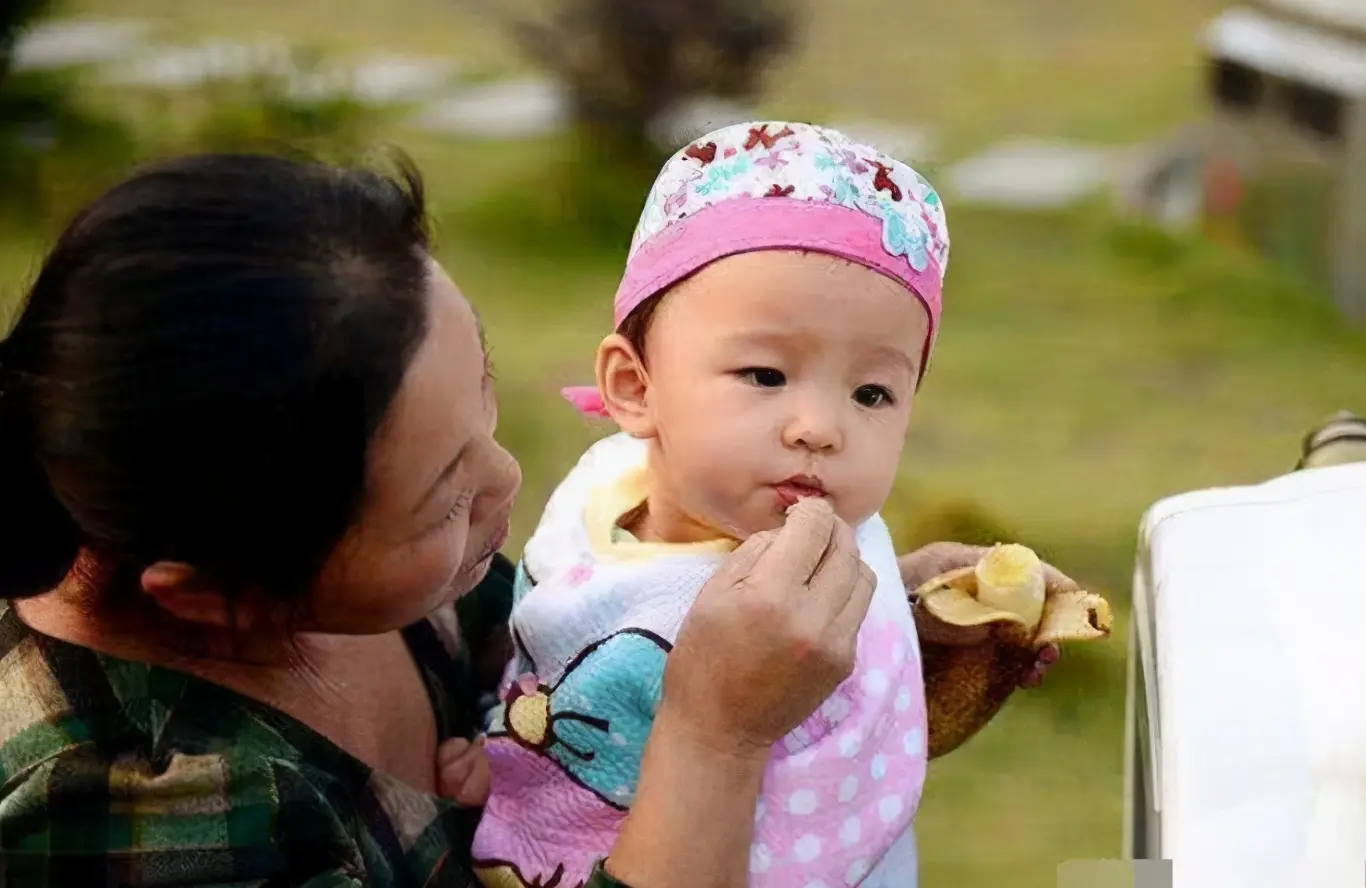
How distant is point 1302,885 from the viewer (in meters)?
1.18

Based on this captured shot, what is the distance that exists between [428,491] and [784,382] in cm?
38

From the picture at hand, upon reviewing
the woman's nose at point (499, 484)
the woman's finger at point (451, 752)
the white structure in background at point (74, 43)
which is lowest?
the woman's finger at point (451, 752)

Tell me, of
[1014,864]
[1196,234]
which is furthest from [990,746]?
[1196,234]

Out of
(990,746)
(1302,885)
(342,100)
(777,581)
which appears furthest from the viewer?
(342,100)

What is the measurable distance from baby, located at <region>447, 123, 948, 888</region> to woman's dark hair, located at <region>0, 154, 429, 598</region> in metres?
0.34

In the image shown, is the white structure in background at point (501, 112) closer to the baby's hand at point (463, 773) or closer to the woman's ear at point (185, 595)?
the baby's hand at point (463, 773)

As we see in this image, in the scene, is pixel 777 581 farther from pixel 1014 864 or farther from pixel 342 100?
pixel 342 100

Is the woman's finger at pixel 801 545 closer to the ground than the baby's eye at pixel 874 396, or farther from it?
closer to the ground

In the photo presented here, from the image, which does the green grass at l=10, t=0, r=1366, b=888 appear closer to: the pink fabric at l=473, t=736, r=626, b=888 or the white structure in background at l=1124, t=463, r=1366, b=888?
the white structure in background at l=1124, t=463, r=1366, b=888

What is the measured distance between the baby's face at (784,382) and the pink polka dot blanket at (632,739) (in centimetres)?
10

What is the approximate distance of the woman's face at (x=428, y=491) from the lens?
1.35 m

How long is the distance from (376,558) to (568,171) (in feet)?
16.3

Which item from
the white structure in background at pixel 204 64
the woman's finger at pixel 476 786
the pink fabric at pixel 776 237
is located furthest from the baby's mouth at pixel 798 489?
the white structure in background at pixel 204 64

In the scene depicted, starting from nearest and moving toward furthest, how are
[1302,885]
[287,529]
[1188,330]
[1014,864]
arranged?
[1302,885], [287,529], [1014,864], [1188,330]
